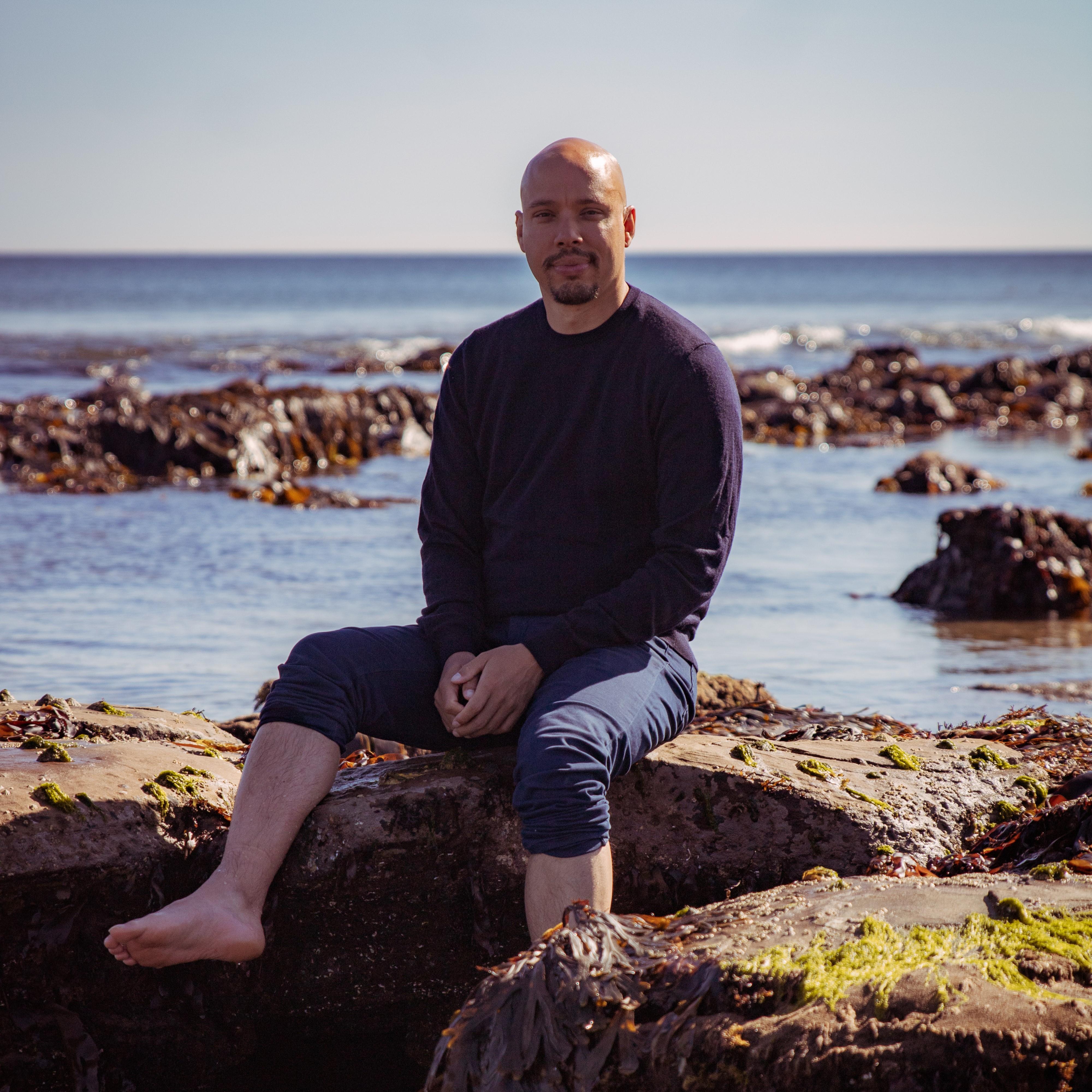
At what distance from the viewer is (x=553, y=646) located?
3.15 metres

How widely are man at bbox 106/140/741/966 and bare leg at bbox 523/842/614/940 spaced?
0.02 metres

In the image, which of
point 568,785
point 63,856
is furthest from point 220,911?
point 568,785

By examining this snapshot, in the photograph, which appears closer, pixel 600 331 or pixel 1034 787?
pixel 600 331

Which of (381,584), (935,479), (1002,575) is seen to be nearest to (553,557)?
(381,584)

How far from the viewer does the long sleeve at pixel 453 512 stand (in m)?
3.42

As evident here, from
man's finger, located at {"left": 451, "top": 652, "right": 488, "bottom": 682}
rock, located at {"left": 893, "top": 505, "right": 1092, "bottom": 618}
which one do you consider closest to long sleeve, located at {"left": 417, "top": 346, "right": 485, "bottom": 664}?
man's finger, located at {"left": 451, "top": 652, "right": 488, "bottom": 682}

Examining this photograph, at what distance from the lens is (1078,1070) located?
190 cm

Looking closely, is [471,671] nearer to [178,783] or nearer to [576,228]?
[178,783]

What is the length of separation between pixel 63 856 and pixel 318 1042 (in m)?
0.78

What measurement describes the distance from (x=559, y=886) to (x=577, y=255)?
1.67 meters

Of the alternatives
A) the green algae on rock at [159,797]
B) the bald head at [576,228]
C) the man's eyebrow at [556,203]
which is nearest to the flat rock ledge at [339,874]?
the green algae on rock at [159,797]

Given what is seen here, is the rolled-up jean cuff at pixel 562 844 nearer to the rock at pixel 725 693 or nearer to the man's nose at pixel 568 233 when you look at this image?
the man's nose at pixel 568 233

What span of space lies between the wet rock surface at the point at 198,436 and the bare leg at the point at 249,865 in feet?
35.3

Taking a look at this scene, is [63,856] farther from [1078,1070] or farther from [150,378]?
[150,378]
